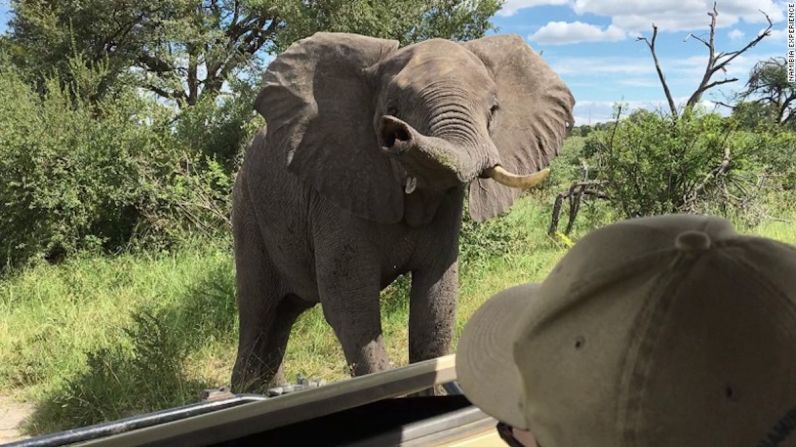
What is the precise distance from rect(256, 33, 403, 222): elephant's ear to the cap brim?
193cm

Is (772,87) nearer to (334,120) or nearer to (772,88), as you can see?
(772,88)

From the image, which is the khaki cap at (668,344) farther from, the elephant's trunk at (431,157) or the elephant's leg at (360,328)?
the elephant's leg at (360,328)

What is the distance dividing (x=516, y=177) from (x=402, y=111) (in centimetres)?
50

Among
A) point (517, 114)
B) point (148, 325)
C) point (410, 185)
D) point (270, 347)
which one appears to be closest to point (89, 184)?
point (148, 325)

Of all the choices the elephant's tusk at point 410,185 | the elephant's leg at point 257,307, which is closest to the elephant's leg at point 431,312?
the elephant's tusk at point 410,185

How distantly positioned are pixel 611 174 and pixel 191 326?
5.41m

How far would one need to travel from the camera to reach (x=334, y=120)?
10.5 ft

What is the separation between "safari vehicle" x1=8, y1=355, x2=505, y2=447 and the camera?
1.09 meters

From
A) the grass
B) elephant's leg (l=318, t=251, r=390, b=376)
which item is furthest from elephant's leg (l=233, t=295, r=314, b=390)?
elephant's leg (l=318, t=251, r=390, b=376)

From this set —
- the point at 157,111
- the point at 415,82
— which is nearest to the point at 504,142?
the point at 415,82

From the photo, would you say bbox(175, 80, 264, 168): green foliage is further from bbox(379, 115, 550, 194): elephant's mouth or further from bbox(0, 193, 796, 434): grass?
bbox(379, 115, 550, 194): elephant's mouth

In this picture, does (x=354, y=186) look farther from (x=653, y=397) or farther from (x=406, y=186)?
(x=653, y=397)

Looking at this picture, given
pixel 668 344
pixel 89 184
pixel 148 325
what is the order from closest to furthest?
pixel 668 344
pixel 148 325
pixel 89 184

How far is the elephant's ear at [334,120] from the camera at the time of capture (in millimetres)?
3053
